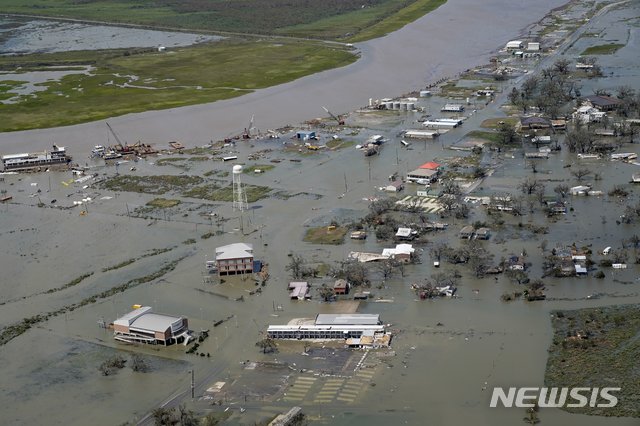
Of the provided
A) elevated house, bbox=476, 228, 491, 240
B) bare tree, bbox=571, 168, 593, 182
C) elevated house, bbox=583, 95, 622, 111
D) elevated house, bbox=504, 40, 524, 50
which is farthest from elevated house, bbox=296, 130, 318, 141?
elevated house, bbox=504, 40, 524, 50

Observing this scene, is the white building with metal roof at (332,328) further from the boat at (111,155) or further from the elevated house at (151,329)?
the boat at (111,155)

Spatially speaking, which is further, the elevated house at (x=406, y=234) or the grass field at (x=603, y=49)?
the grass field at (x=603, y=49)

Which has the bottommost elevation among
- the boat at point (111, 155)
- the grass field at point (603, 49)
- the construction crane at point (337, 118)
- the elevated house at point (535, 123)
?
the boat at point (111, 155)

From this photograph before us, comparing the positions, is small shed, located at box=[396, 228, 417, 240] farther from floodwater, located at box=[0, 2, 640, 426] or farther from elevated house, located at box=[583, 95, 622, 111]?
elevated house, located at box=[583, 95, 622, 111]

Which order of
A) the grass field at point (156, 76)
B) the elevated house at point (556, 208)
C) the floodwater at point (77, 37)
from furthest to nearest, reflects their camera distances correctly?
the floodwater at point (77, 37) → the grass field at point (156, 76) → the elevated house at point (556, 208)

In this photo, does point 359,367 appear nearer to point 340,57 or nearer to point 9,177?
point 9,177

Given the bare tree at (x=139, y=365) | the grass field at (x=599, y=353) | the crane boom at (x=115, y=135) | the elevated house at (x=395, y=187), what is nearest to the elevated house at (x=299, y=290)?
the bare tree at (x=139, y=365)

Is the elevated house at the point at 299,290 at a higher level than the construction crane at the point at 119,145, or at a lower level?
lower

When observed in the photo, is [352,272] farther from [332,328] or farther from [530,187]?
[530,187]
